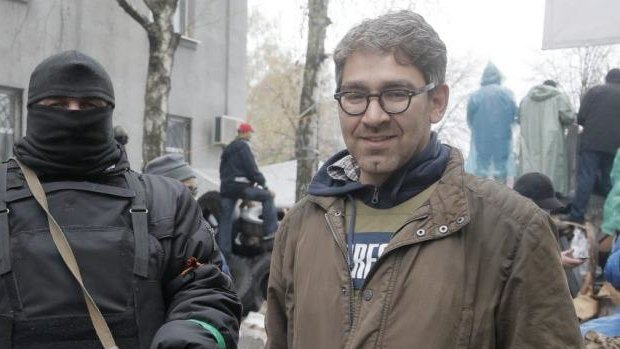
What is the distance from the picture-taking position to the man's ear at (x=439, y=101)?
2205 millimetres

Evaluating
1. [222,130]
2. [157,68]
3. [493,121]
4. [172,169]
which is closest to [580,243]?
[493,121]

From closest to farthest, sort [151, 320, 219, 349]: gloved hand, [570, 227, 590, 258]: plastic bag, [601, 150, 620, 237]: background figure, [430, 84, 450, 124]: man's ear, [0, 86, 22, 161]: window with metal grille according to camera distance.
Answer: [430, 84, 450, 124]: man's ear, [151, 320, 219, 349]: gloved hand, [570, 227, 590, 258]: plastic bag, [601, 150, 620, 237]: background figure, [0, 86, 22, 161]: window with metal grille

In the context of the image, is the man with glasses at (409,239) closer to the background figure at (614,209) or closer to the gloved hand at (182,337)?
the gloved hand at (182,337)

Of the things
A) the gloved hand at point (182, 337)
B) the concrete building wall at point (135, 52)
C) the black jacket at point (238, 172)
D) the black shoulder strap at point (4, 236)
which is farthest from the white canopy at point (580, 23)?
the concrete building wall at point (135, 52)

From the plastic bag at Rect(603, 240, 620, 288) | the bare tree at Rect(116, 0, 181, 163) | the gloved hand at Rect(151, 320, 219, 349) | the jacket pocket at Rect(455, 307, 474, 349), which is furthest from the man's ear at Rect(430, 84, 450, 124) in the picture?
the bare tree at Rect(116, 0, 181, 163)

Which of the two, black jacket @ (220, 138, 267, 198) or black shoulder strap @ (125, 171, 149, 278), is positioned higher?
black shoulder strap @ (125, 171, 149, 278)

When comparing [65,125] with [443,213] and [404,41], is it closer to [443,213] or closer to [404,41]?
[404,41]

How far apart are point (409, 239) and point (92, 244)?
3.66 ft

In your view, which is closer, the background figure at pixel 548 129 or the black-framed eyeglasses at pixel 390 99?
the black-framed eyeglasses at pixel 390 99

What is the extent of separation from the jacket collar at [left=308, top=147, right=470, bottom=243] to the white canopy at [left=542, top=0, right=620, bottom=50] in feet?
8.95

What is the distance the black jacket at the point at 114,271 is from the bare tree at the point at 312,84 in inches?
391

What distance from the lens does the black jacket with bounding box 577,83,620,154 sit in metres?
7.21

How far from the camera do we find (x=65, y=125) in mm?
2666

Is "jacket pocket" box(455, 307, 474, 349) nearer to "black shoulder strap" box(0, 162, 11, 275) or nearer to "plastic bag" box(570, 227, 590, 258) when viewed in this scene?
"black shoulder strap" box(0, 162, 11, 275)
